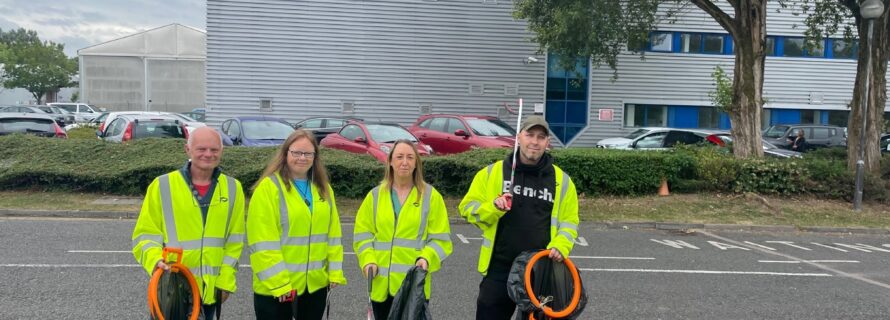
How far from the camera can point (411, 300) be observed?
3445 mm

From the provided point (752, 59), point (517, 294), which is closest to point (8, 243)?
point (517, 294)

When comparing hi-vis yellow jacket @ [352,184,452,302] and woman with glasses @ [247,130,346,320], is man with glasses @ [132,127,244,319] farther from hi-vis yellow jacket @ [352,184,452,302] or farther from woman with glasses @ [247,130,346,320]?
hi-vis yellow jacket @ [352,184,452,302]

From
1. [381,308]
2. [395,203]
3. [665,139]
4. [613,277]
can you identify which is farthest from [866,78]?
[381,308]

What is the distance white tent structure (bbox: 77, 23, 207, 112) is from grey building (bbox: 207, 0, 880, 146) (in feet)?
102

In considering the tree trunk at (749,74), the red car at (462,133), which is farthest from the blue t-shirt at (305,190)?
the tree trunk at (749,74)

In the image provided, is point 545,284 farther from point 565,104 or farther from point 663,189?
point 565,104

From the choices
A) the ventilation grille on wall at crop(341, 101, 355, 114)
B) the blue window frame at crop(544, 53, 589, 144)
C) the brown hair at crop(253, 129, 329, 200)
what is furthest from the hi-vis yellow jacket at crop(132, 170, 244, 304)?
the blue window frame at crop(544, 53, 589, 144)

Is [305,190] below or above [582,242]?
above

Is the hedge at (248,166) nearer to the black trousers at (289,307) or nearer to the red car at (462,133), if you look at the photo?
the red car at (462,133)

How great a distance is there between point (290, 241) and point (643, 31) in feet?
54.3

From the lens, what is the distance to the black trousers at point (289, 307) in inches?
135

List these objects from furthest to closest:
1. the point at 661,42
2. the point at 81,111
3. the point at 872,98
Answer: the point at 81,111
the point at 661,42
the point at 872,98

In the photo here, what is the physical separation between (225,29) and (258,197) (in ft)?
80.2

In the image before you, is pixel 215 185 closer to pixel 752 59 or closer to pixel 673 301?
pixel 673 301
